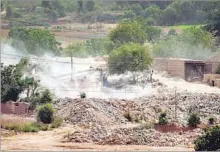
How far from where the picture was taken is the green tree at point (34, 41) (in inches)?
1631

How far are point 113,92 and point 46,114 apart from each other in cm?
741

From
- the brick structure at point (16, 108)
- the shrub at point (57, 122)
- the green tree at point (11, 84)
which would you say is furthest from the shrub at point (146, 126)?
the green tree at point (11, 84)

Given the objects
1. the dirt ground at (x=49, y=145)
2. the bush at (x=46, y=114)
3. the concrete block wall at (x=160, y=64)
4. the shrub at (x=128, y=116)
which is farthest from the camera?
the concrete block wall at (x=160, y=64)

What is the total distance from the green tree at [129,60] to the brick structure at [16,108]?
9.32 m

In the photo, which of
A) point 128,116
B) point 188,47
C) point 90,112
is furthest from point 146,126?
point 188,47

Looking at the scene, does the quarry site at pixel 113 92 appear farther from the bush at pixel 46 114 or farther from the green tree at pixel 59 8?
the green tree at pixel 59 8

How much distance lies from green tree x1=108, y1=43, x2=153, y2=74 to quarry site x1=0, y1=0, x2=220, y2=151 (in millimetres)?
51

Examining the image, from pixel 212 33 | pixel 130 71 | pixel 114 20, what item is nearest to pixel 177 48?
pixel 212 33

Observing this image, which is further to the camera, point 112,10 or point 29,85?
point 112,10

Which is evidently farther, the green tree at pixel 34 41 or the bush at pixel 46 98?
the green tree at pixel 34 41

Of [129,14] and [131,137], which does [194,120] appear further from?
[129,14]

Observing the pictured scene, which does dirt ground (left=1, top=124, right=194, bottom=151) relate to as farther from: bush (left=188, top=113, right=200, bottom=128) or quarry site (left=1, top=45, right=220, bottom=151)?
bush (left=188, top=113, right=200, bottom=128)

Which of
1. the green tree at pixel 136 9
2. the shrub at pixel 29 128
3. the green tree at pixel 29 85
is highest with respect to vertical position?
the green tree at pixel 136 9

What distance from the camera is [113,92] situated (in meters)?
30.8
